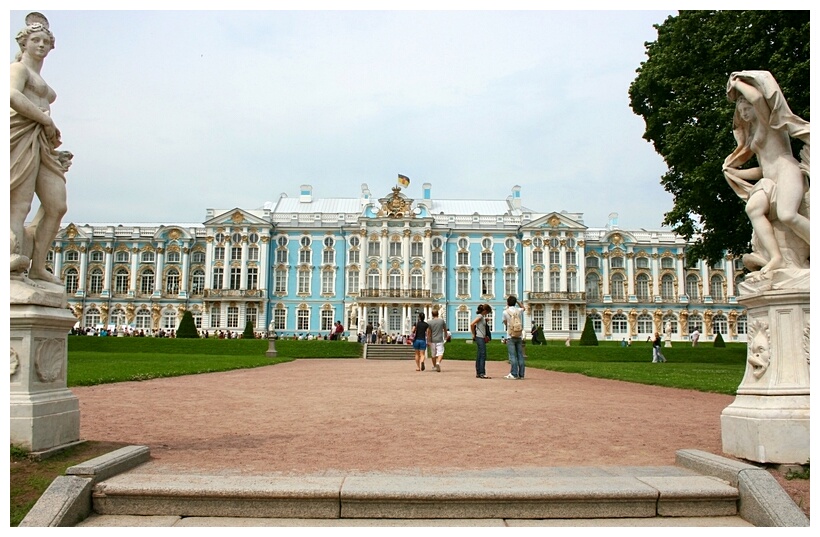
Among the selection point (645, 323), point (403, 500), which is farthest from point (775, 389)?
point (645, 323)

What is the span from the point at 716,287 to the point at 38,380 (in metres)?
61.6

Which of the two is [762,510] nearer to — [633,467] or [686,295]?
[633,467]

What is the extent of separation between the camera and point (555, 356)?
1144 inches

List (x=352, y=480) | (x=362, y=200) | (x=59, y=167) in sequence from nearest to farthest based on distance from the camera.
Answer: (x=352, y=480) < (x=59, y=167) < (x=362, y=200)

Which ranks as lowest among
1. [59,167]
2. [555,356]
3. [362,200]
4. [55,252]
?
[555,356]

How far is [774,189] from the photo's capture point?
196 inches

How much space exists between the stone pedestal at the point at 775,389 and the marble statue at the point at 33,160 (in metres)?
5.16

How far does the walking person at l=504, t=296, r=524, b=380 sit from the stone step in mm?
8995

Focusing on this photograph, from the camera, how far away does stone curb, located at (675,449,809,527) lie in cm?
360

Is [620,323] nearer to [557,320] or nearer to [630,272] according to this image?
[630,272]

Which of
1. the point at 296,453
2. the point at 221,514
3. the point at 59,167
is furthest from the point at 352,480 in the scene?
the point at 59,167

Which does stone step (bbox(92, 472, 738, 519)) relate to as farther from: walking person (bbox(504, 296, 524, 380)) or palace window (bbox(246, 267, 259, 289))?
palace window (bbox(246, 267, 259, 289))

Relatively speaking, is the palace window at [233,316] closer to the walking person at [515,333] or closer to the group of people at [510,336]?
the group of people at [510,336]

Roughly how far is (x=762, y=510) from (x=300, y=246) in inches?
2160
